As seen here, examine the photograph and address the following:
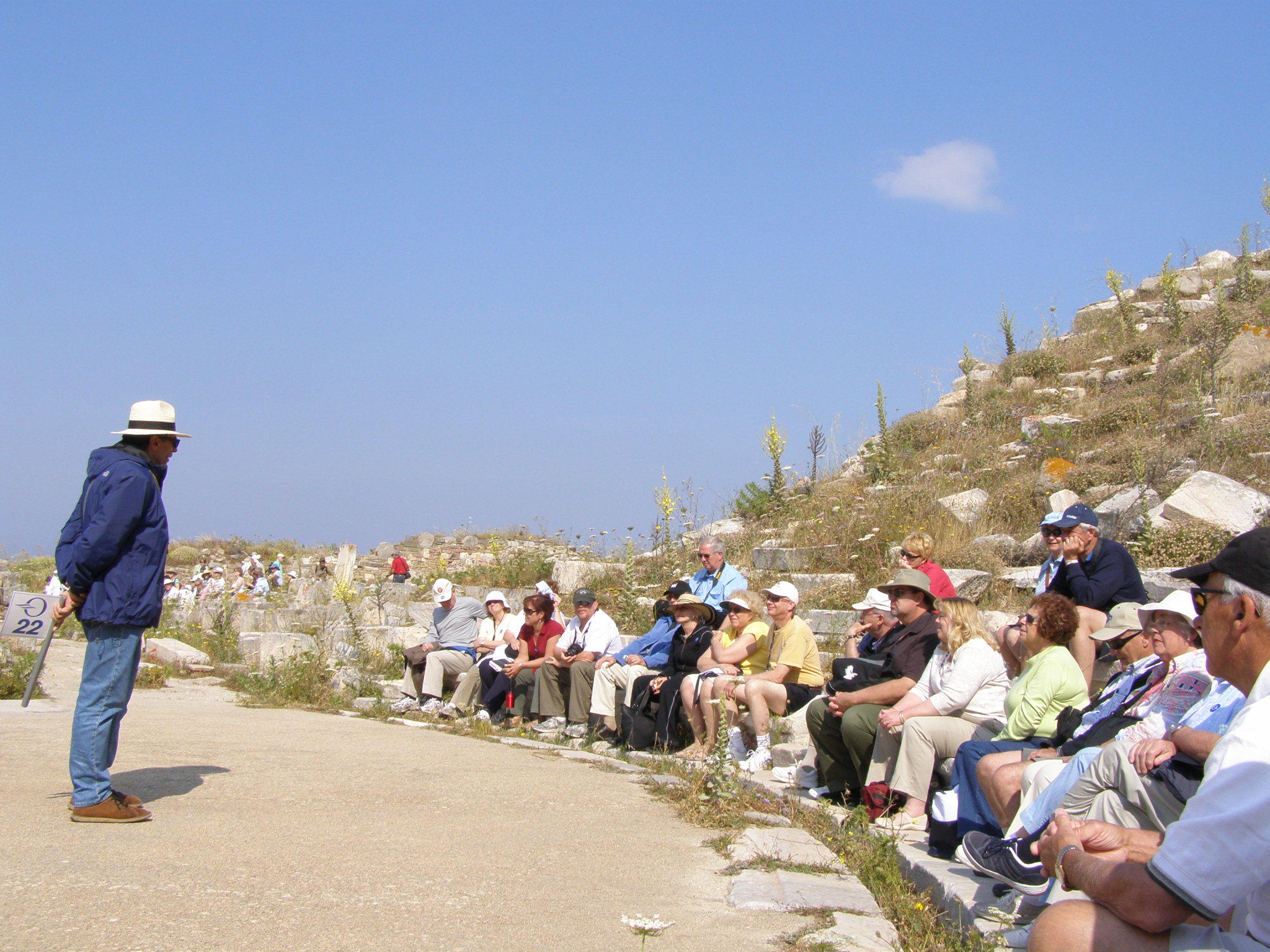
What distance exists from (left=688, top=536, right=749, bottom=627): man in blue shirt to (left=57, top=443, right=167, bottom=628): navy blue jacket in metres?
4.84

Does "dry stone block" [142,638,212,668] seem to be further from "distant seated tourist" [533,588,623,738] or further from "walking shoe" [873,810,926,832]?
"walking shoe" [873,810,926,832]

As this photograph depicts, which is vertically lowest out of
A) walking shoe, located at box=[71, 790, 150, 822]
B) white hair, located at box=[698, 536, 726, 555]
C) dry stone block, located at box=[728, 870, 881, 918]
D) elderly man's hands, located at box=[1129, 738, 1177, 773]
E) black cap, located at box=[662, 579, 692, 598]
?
dry stone block, located at box=[728, 870, 881, 918]

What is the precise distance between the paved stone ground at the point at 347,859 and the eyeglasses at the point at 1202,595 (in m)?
1.95

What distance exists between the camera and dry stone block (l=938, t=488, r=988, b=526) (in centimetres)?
1080

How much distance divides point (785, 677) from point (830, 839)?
81.0 inches

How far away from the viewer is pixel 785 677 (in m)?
7.21

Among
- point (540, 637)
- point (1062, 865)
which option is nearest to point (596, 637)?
point (540, 637)

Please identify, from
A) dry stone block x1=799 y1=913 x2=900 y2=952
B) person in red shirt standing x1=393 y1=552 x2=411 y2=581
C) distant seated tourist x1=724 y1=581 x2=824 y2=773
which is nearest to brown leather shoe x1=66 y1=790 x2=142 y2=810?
dry stone block x1=799 y1=913 x2=900 y2=952

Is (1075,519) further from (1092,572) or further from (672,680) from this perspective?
(672,680)

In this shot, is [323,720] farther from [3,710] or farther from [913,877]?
[913,877]

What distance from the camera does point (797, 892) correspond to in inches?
159

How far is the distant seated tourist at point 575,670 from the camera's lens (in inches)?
347

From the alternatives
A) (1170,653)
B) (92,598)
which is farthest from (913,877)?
(92,598)

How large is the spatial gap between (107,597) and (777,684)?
4343 millimetres
